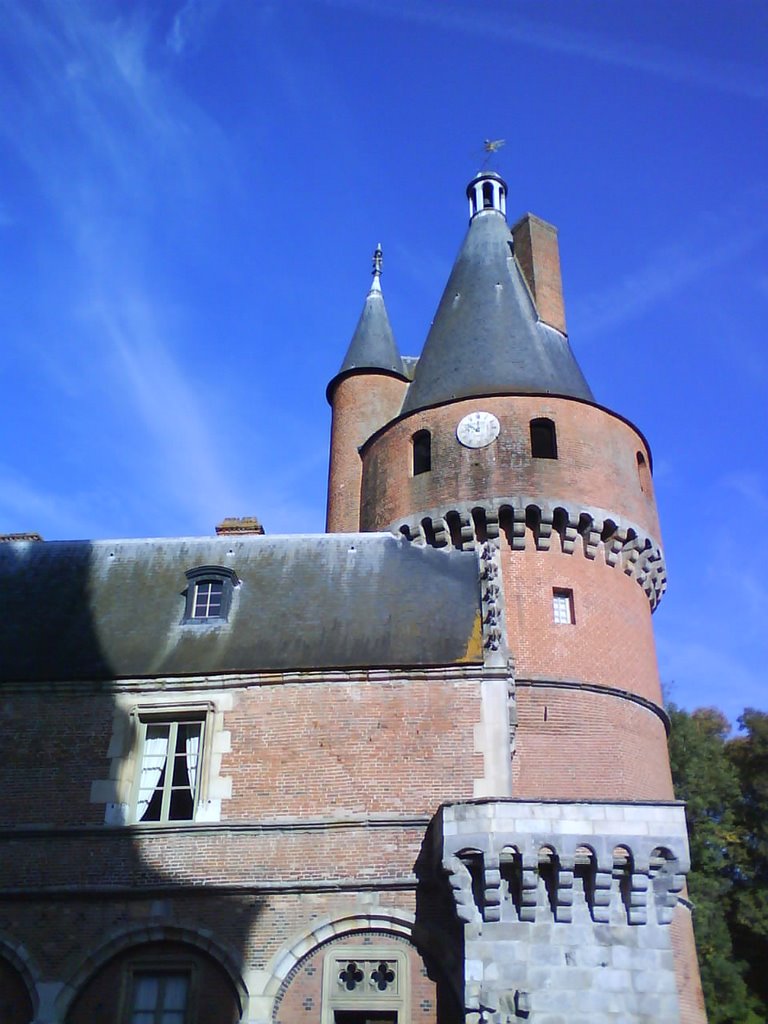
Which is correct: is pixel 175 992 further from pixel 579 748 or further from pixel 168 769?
pixel 579 748

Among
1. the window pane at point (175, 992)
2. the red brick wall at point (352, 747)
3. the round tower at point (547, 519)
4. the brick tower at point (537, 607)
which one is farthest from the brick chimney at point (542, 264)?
the window pane at point (175, 992)

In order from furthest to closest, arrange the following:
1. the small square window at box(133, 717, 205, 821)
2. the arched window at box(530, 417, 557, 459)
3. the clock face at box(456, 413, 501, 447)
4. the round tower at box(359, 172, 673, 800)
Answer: the arched window at box(530, 417, 557, 459), the clock face at box(456, 413, 501, 447), the round tower at box(359, 172, 673, 800), the small square window at box(133, 717, 205, 821)

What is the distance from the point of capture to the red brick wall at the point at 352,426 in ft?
85.7

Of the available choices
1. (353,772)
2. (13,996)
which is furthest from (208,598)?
(13,996)

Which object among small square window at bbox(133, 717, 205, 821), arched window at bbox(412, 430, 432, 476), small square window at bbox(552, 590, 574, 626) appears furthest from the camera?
arched window at bbox(412, 430, 432, 476)

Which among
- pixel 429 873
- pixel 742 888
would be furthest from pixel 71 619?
pixel 742 888

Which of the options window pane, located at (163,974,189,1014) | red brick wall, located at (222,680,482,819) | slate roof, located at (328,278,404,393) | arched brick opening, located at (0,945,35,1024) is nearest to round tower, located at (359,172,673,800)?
slate roof, located at (328,278,404,393)

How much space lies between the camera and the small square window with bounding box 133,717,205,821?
1625 cm

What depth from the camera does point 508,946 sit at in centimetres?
1396

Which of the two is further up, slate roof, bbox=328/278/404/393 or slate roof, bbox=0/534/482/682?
slate roof, bbox=328/278/404/393

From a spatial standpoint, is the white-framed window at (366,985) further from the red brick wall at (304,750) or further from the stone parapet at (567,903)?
the red brick wall at (304,750)

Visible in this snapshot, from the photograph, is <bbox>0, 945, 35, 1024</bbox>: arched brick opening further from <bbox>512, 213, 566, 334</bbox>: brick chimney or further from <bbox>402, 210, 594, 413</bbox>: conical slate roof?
<bbox>512, 213, 566, 334</bbox>: brick chimney

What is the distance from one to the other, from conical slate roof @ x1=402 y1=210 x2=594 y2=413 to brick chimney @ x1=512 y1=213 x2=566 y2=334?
29 centimetres

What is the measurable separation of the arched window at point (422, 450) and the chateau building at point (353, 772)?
117 centimetres
